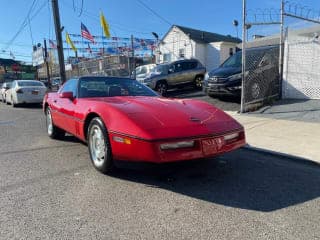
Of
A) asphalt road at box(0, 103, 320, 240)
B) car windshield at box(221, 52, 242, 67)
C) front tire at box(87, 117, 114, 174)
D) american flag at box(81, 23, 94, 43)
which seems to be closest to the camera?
asphalt road at box(0, 103, 320, 240)

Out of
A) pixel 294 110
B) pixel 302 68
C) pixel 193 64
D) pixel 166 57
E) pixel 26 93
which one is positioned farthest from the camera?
pixel 166 57

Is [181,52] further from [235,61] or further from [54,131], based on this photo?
[54,131]

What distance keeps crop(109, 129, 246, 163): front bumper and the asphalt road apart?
18cm

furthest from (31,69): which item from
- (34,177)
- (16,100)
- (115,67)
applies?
(34,177)

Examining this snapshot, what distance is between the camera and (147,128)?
141 inches

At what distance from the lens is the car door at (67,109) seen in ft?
16.9

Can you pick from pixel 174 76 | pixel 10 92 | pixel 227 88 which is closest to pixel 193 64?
pixel 174 76

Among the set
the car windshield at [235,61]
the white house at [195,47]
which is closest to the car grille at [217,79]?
the car windshield at [235,61]

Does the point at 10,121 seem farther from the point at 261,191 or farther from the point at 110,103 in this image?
the point at 261,191

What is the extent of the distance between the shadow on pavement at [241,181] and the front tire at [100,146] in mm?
221

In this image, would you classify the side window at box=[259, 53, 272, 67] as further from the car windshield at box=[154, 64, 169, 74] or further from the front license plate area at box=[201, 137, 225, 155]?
the front license plate area at box=[201, 137, 225, 155]

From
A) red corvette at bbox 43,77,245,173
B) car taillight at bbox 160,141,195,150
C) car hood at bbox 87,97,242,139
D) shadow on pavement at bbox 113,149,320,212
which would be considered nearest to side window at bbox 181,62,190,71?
red corvette at bbox 43,77,245,173

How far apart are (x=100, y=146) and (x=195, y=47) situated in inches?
853

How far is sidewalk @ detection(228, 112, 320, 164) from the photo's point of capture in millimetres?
5207
